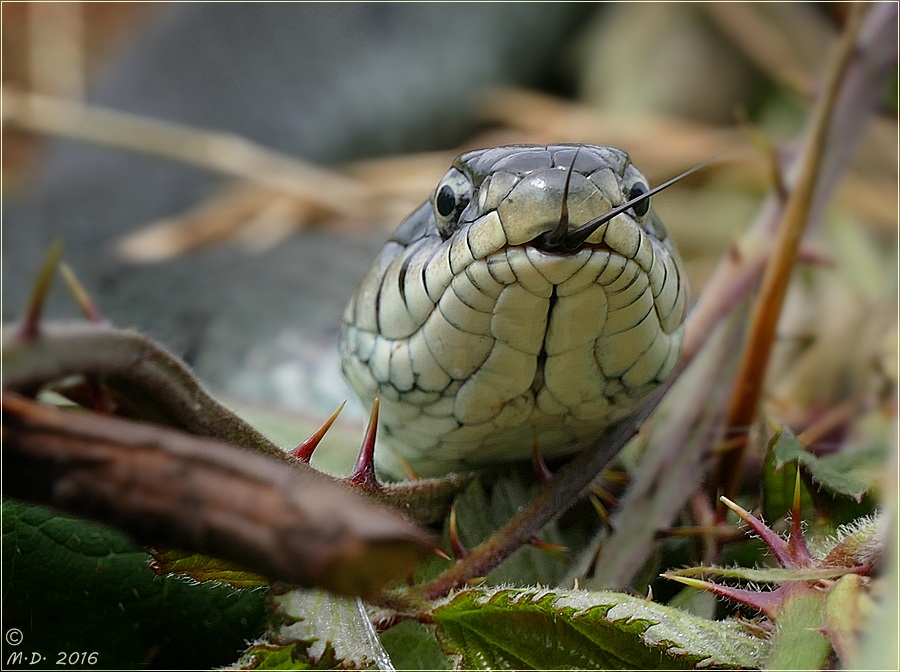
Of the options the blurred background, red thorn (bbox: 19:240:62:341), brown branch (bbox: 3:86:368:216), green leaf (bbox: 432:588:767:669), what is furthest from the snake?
brown branch (bbox: 3:86:368:216)

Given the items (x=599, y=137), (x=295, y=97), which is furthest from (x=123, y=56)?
(x=599, y=137)

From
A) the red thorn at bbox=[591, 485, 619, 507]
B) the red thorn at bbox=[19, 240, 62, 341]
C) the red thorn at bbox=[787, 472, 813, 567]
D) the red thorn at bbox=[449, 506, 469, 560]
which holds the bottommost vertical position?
the red thorn at bbox=[787, 472, 813, 567]

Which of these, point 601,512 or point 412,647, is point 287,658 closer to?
point 412,647

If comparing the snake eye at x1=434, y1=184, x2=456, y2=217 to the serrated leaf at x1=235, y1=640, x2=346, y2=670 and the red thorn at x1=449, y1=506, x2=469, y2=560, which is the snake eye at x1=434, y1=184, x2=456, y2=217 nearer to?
the red thorn at x1=449, y1=506, x2=469, y2=560

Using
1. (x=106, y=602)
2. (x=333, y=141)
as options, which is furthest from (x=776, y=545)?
(x=333, y=141)

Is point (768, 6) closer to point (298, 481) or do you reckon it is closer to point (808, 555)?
point (808, 555)

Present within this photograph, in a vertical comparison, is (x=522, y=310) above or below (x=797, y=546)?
above
